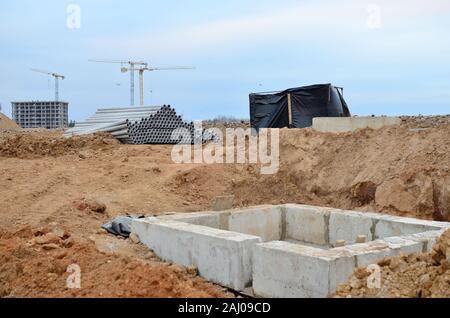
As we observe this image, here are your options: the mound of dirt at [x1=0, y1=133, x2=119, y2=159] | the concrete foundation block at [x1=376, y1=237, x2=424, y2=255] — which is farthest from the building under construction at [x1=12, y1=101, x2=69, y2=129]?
the concrete foundation block at [x1=376, y1=237, x2=424, y2=255]

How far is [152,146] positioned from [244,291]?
8782mm

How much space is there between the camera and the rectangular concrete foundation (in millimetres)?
5453

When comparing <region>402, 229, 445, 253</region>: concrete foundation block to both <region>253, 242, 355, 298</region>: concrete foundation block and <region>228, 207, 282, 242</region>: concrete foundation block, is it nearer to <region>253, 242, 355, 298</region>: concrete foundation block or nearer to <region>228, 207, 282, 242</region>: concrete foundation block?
<region>253, 242, 355, 298</region>: concrete foundation block

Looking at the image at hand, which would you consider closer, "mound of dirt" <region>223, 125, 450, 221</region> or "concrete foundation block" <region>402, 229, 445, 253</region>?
"concrete foundation block" <region>402, 229, 445, 253</region>

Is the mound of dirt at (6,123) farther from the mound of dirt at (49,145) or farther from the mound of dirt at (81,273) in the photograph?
the mound of dirt at (81,273)

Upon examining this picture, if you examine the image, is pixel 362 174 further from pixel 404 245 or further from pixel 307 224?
pixel 404 245

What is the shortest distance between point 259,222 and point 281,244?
10.2 ft

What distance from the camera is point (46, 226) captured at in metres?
8.55

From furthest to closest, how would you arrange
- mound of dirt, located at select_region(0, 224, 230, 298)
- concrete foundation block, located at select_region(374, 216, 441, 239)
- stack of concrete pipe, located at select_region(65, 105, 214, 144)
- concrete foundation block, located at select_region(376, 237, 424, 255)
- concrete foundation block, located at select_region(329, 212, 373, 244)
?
stack of concrete pipe, located at select_region(65, 105, 214, 144) → concrete foundation block, located at select_region(329, 212, 373, 244) → concrete foundation block, located at select_region(374, 216, 441, 239) → concrete foundation block, located at select_region(376, 237, 424, 255) → mound of dirt, located at select_region(0, 224, 230, 298)

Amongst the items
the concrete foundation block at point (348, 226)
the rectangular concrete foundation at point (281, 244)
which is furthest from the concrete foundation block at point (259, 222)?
the concrete foundation block at point (348, 226)

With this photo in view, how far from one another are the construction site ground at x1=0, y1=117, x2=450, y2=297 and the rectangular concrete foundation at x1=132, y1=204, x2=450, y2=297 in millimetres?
283

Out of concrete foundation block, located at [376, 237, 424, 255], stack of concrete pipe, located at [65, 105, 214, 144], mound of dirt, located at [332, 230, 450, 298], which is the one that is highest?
stack of concrete pipe, located at [65, 105, 214, 144]

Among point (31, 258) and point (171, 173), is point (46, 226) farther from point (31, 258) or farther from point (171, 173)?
point (171, 173)

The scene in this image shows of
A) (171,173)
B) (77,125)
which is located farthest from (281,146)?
(77,125)
